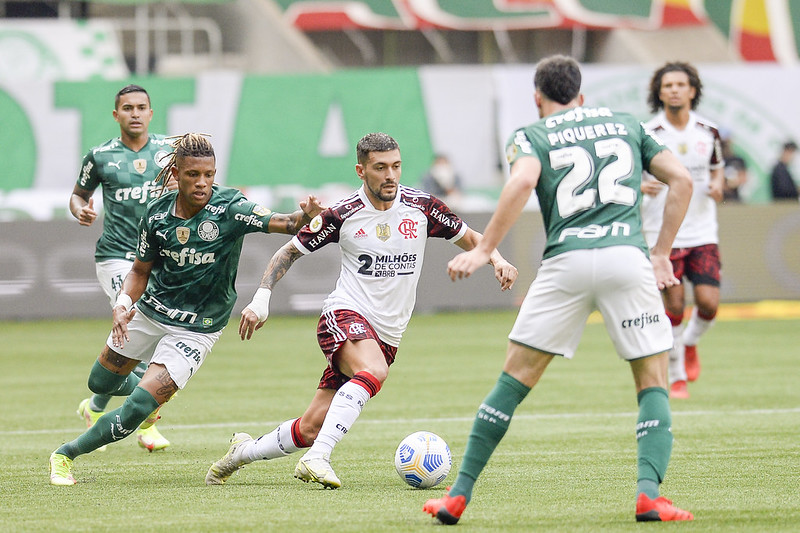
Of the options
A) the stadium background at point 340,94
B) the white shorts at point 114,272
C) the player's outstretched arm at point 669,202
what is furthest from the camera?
the stadium background at point 340,94

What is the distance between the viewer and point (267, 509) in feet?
21.7

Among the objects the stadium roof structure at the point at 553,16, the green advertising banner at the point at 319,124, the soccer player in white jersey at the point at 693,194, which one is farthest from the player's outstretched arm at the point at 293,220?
the stadium roof structure at the point at 553,16

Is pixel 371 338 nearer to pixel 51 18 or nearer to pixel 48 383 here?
pixel 48 383

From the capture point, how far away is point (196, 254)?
25.5 ft

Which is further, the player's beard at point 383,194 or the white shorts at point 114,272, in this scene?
the white shorts at point 114,272

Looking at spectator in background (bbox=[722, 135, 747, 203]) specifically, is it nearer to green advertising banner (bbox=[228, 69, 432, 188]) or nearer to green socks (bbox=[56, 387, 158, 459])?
green advertising banner (bbox=[228, 69, 432, 188])

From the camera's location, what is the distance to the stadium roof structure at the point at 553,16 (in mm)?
30188

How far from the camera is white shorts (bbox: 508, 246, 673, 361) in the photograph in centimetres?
611

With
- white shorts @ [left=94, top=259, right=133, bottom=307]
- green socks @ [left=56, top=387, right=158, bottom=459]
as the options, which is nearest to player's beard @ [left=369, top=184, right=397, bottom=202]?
green socks @ [left=56, top=387, right=158, bottom=459]

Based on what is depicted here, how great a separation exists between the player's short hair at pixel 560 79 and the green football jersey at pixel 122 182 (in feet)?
14.0

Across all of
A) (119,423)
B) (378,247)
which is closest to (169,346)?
(119,423)

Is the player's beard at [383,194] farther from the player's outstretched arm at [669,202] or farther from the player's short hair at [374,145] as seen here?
the player's outstretched arm at [669,202]

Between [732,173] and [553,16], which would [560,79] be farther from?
[553,16]

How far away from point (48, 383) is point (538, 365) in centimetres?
832
